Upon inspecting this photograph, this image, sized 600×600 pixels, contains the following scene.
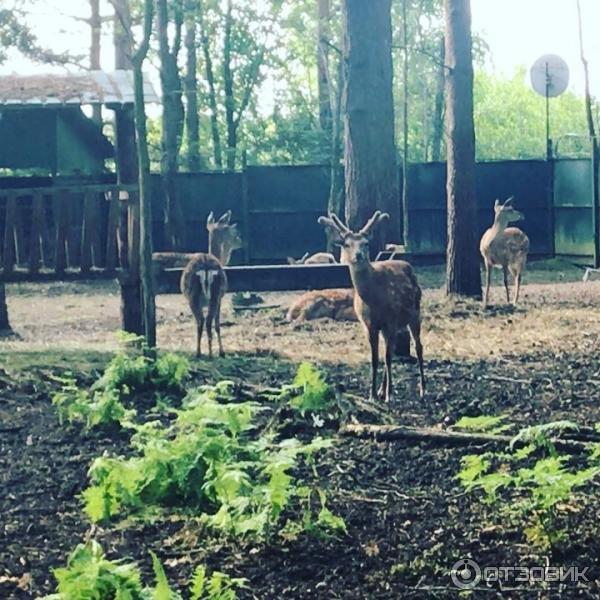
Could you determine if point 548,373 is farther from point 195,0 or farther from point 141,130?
point 195,0

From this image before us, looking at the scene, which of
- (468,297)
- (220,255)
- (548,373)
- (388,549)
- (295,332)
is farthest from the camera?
(220,255)

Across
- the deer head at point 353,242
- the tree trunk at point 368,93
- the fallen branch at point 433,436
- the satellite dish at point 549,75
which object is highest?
the satellite dish at point 549,75

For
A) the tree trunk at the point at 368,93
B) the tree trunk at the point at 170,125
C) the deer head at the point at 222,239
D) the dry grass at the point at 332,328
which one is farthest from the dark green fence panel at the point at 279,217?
the tree trunk at the point at 368,93

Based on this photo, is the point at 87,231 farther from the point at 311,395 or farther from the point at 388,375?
the point at 311,395

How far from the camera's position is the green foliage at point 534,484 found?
5684 millimetres

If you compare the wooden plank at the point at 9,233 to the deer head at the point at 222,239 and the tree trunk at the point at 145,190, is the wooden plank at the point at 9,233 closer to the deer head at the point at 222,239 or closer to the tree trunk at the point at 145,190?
the tree trunk at the point at 145,190

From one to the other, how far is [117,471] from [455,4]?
13.9 meters

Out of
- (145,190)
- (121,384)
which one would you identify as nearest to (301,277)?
(145,190)

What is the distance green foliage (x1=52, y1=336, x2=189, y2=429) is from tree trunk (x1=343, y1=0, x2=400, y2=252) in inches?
167

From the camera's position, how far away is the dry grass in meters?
13.7

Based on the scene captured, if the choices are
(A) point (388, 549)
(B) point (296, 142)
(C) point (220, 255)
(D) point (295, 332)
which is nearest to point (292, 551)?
(A) point (388, 549)

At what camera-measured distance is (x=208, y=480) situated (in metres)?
6.72

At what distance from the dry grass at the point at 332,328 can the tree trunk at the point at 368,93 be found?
167 centimetres

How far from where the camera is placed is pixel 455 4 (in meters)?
19.4
